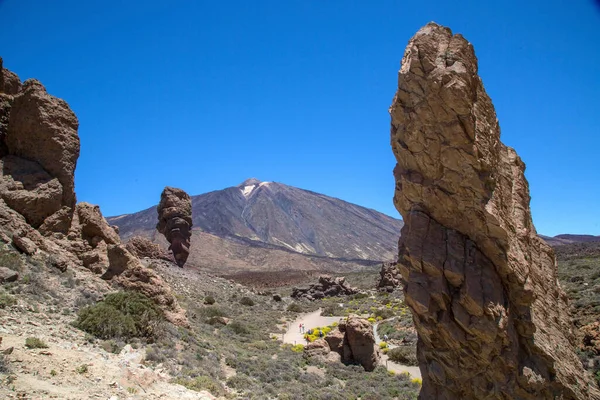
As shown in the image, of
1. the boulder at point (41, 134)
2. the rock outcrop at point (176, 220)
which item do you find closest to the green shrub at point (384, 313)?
the rock outcrop at point (176, 220)

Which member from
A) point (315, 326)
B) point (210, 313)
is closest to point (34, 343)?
point (210, 313)

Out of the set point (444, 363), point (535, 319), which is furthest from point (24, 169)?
point (535, 319)

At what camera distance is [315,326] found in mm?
25031

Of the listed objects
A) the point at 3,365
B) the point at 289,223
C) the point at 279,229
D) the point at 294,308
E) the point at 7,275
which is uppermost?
the point at 289,223

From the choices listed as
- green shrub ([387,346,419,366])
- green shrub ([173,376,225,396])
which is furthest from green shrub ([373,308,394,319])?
green shrub ([173,376,225,396])

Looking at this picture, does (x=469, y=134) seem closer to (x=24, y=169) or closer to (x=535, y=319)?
(x=535, y=319)

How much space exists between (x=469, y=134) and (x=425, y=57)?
5.27 ft

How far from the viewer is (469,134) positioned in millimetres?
6164

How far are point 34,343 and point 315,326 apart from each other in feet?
65.5

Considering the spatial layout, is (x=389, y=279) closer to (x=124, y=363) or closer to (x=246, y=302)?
(x=246, y=302)

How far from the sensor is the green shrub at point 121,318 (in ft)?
30.3

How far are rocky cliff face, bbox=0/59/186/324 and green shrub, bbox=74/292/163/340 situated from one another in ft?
5.45

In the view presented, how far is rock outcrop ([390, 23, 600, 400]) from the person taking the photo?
619 cm

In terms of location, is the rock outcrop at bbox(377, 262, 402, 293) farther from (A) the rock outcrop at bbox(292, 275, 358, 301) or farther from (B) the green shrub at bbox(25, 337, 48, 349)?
(B) the green shrub at bbox(25, 337, 48, 349)
